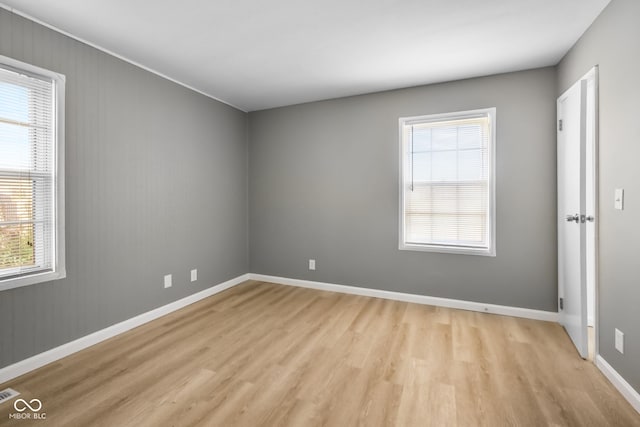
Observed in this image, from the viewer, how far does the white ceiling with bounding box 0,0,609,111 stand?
2084 millimetres

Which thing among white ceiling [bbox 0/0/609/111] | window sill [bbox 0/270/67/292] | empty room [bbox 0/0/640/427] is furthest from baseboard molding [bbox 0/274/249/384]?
white ceiling [bbox 0/0/609/111]

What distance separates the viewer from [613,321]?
1992 mm

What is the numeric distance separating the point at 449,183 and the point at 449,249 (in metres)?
0.75

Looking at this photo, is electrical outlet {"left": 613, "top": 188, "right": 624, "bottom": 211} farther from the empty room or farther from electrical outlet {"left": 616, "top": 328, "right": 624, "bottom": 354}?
electrical outlet {"left": 616, "top": 328, "right": 624, "bottom": 354}

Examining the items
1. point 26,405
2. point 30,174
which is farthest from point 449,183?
point 26,405

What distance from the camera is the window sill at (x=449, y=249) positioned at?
10.7ft

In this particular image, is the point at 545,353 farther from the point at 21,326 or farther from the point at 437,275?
the point at 21,326

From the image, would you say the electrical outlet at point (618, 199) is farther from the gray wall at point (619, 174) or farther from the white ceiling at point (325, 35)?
the white ceiling at point (325, 35)

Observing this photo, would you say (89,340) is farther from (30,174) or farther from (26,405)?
(30,174)

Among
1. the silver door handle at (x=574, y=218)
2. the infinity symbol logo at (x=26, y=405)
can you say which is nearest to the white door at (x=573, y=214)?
the silver door handle at (x=574, y=218)

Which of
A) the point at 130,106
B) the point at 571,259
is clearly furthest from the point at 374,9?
the point at 571,259

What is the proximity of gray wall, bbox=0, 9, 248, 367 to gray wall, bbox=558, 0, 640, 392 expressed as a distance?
3786 mm

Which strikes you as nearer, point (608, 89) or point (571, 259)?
point (608, 89)

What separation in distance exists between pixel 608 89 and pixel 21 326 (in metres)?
4.38
